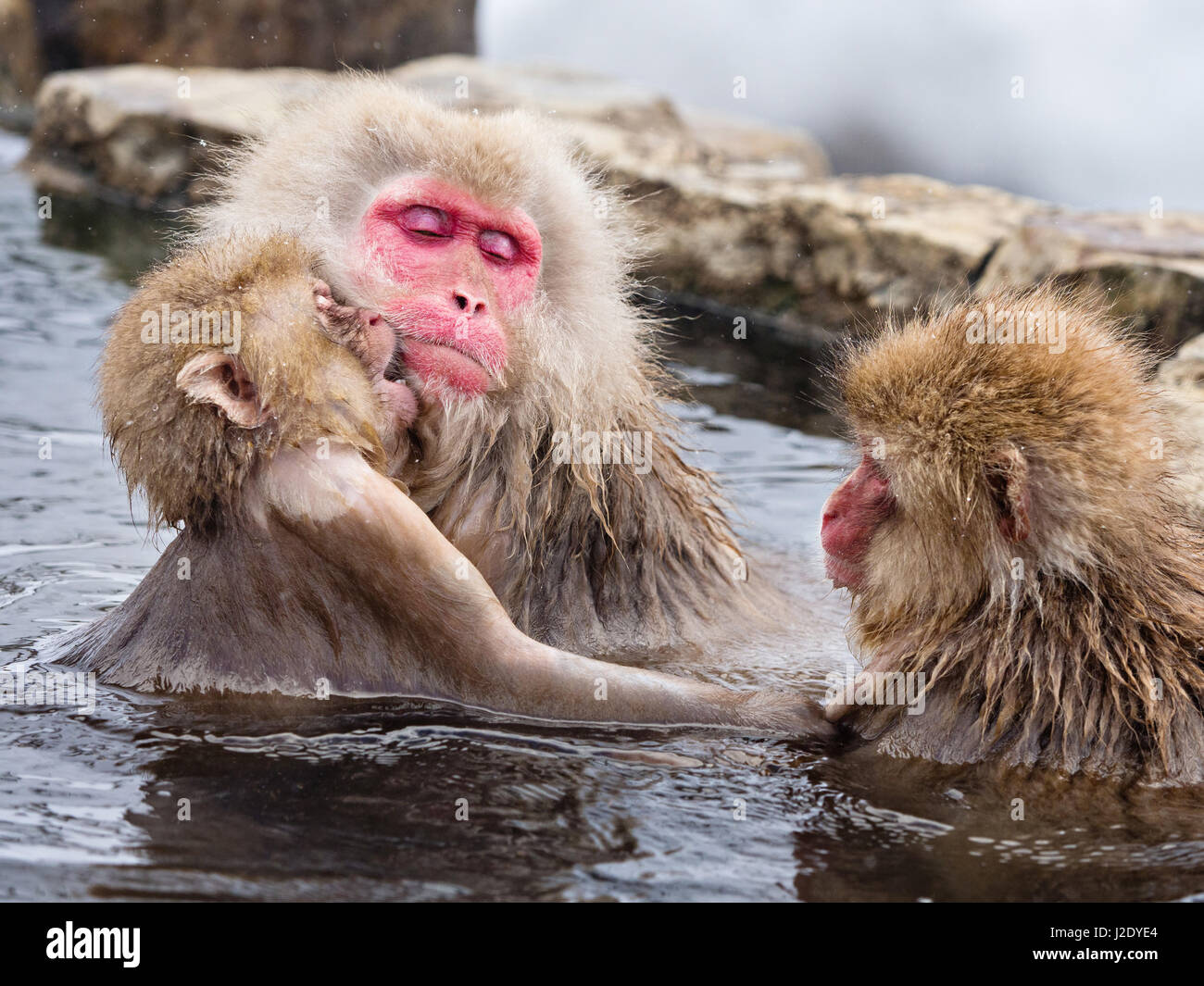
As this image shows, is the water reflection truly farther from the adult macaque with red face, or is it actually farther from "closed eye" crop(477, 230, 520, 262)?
"closed eye" crop(477, 230, 520, 262)

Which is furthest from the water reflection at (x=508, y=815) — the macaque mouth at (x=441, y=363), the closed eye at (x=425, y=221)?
the closed eye at (x=425, y=221)

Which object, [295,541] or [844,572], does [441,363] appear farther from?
[844,572]

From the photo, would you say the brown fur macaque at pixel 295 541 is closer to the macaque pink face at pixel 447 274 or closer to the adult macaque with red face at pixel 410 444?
the adult macaque with red face at pixel 410 444

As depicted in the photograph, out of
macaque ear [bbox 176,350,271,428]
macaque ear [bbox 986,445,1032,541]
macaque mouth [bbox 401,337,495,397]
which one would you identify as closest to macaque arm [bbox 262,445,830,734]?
macaque ear [bbox 176,350,271,428]

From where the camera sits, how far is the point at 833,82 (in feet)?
74.0

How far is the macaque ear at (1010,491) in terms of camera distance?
353 cm

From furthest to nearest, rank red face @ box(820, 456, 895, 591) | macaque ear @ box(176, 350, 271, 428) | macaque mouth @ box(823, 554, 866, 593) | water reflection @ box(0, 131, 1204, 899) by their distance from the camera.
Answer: macaque mouth @ box(823, 554, 866, 593) < red face @ box(820, 456, 895, 591) < macaque ear @ box(176, 350, 271, 428) < water reflection @ box(0, 131, 1204, 899)

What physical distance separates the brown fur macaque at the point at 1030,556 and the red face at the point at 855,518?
1 cm

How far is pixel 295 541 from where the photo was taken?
3.83 metres

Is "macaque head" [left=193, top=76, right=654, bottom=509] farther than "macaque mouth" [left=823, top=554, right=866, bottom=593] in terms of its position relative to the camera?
Yes

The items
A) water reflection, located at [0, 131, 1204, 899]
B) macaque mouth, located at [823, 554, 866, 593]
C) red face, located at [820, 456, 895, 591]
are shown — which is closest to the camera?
water reflection, located at [0, 131, 1204, 899]

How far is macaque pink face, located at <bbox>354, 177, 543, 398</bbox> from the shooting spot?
4176 millimetres

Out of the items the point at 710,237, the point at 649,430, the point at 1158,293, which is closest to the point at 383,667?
the point at 649,430

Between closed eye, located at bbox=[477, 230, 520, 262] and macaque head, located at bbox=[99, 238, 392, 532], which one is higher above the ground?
closed eye, located at bbox=[477, 230, 520, 262]
